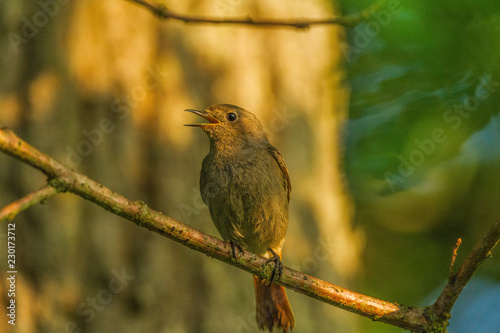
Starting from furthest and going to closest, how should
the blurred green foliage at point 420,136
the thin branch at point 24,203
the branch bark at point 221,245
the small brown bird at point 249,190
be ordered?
1. the blurred green foliage at point 420,136
2. the small brown bird at point 249,190
3. the branch bark at point 221,245
4. the thin branch at point 24,203

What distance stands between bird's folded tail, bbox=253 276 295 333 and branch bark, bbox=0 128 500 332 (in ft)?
5.06

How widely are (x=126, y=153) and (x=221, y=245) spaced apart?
2229mm

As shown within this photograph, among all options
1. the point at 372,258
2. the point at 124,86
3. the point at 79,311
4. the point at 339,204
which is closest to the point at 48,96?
the point at 124,86

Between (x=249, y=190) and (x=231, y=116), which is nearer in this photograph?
(x=249, y=190)

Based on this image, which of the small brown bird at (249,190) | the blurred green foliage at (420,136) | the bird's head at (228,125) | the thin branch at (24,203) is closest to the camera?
the thin branch at (24,203)

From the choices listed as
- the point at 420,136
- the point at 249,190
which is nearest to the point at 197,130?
the point at 249,190

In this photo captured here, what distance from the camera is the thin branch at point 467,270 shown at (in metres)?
2.76

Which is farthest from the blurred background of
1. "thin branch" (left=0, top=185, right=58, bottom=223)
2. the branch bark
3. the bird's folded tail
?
"thin branch" (left=0, top=185, right=58, bottom=223)

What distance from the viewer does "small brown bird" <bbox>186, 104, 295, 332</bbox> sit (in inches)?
177

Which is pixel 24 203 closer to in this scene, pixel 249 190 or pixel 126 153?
pixel 249 190

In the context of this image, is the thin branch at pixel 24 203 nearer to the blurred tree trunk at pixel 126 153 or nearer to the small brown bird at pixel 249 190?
the small brown bird at pixel 249 190

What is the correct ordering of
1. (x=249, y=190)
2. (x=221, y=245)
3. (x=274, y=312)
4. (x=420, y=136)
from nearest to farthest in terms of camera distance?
(x=221, y=245), (x=249, y=190), (x=274, y=312), (x=420, y=136)

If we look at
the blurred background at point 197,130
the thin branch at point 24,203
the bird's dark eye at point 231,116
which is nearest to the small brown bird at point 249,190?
the bird's dark eye at point 231,116

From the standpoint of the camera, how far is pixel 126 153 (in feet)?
16.5
